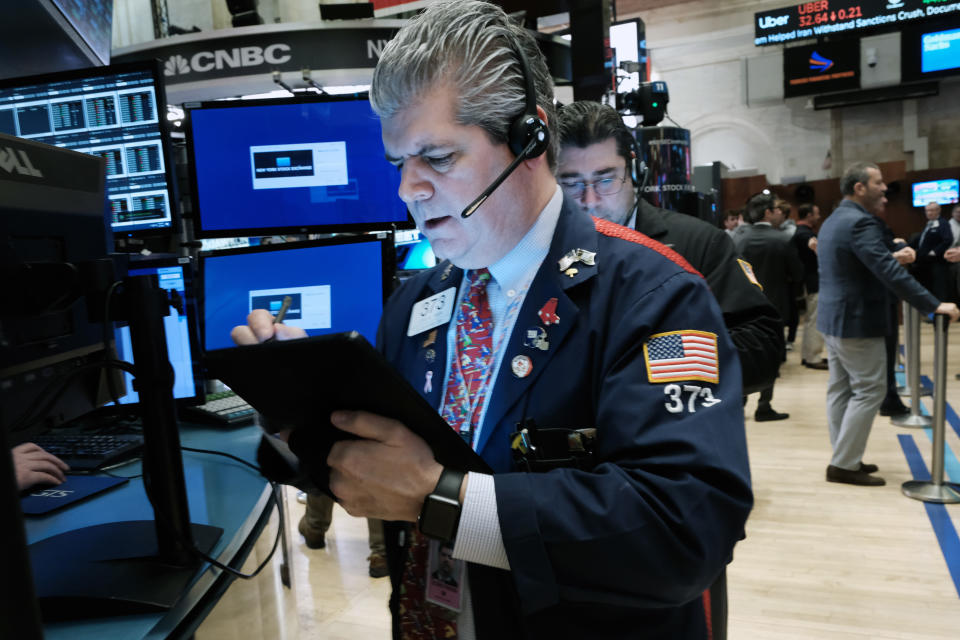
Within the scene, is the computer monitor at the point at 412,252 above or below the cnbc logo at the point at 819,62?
below

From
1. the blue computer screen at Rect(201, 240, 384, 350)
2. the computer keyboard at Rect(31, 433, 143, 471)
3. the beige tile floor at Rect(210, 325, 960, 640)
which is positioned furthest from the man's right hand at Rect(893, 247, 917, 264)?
the computer keyboard at Rect(31, 433, 143, 471)

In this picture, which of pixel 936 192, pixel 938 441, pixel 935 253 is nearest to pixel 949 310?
pixel 938 441

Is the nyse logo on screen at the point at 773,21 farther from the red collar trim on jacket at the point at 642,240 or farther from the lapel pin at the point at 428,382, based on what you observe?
the lapel pin at the point at 428,382

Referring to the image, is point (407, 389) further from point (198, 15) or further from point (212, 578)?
point (198, 15)

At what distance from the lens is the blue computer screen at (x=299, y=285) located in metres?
2.07

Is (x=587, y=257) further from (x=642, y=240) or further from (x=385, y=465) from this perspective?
(x=385, y=465)

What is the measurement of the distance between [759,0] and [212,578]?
14613 mm

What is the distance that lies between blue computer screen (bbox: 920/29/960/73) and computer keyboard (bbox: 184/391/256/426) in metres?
12.9

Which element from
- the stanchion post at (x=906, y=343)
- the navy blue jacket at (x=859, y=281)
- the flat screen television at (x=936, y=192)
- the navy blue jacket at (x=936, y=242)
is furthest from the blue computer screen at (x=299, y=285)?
the flat screen television at (x=936, y=192)

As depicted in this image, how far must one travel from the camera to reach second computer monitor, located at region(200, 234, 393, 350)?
6.80ft

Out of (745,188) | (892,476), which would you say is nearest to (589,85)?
(892,476)

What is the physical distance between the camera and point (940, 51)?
11484 mm

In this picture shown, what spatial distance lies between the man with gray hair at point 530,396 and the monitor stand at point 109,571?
0.83ft

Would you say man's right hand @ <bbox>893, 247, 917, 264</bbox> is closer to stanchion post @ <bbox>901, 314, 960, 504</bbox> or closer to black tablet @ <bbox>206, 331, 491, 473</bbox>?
stanchion post @ <bbox>901, 314, 960, 504</bbox>
